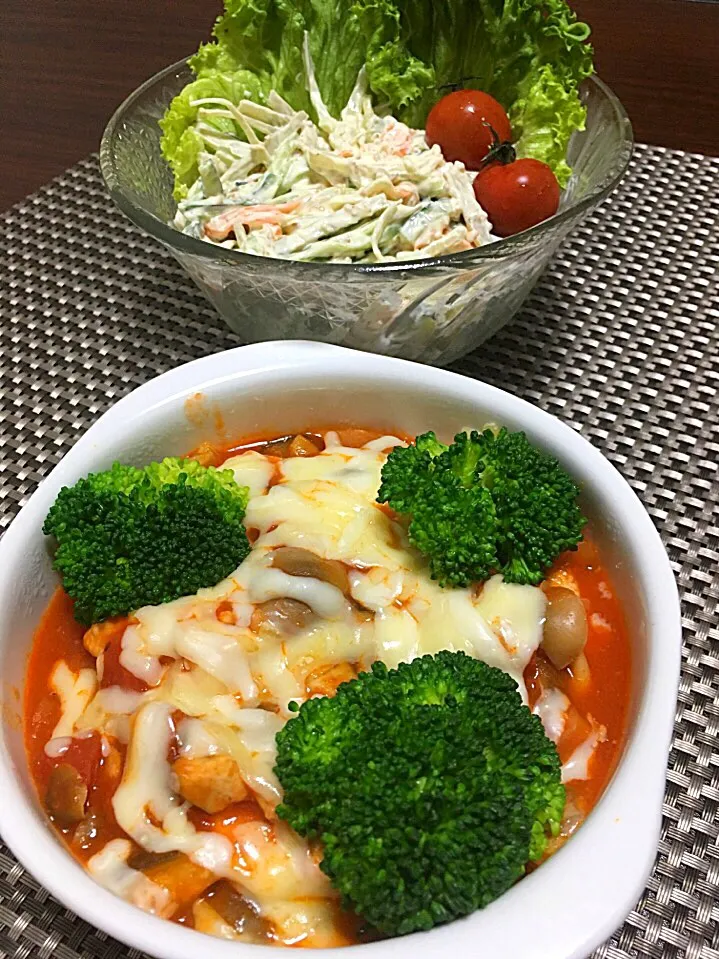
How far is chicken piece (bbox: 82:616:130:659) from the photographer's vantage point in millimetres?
1203

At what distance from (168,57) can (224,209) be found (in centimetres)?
167

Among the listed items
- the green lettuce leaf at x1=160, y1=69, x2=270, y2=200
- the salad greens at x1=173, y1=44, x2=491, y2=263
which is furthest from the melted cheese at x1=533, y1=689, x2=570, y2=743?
the green lettuce leaf at x1=160, y1=69, x2=270, y2=200

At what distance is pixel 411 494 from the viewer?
1258mm

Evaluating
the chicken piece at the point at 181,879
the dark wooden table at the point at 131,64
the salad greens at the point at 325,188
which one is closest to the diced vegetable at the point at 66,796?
the chicken piece at the point at 181,879

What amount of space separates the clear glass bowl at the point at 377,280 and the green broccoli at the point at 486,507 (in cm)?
40

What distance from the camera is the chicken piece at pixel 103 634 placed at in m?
1.20

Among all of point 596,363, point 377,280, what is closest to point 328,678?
point 377,280

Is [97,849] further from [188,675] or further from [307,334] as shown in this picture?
[307,334]

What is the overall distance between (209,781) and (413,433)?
0.73 meters

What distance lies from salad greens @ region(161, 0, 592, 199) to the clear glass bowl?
A: 0.12 meters

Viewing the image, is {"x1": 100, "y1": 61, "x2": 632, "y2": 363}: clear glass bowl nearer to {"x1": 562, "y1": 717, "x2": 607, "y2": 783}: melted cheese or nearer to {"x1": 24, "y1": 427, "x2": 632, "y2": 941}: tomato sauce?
{"x1": 24, "y1": 427, "x2": 632, "y2": 941}: tomato sauce

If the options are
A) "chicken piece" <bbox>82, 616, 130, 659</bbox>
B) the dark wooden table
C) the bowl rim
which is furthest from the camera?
the dark wooden table

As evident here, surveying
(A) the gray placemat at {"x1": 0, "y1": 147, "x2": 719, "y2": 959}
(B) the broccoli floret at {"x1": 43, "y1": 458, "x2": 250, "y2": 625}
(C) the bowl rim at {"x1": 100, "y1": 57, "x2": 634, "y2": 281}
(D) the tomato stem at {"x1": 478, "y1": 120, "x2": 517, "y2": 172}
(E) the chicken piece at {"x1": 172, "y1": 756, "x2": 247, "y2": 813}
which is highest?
(C) the bowl rim at {"x1": 100, "y1": 57, "x2": 634, "y2": 281}

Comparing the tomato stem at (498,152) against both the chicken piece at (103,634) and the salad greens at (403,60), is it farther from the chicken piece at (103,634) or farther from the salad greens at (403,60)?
the chicken piece at (103,634)
